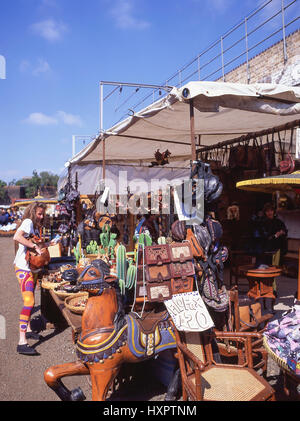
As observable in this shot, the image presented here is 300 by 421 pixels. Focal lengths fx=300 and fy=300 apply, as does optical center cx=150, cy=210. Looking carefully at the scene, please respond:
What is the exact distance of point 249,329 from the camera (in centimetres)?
293

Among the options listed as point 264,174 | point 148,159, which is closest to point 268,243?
point 264,174

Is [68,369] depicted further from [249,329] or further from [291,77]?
[291,77]

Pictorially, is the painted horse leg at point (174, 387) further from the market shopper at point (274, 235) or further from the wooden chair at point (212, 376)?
the market shopper at point (274, 235)

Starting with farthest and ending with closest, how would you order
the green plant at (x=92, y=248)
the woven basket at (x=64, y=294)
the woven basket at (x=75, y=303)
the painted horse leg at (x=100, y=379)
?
the green plant at (x=92, y=248) → the woven basket at (x=64, y=294) → the woven basket at (x=75, y=303) → the painted horse leg at (x=100, y=379)

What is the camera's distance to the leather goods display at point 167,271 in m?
2.43

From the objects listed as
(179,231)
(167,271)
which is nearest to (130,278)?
(167,271)

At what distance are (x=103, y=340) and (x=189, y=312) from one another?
2.20 ft

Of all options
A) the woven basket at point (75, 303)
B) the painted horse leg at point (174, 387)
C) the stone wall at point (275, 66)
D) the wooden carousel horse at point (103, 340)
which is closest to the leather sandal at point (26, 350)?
the woven basket at point (75, 303)

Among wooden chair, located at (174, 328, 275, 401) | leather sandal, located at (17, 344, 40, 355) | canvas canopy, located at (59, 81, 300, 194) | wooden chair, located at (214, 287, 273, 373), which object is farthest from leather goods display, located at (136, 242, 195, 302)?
leather sandal, located at (17, 344, 40, 355)

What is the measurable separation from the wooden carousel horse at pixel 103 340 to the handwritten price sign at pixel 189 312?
0.78ft

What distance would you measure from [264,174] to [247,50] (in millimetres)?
6172

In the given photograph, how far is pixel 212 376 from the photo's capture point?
7.32 feet

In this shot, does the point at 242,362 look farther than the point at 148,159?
No

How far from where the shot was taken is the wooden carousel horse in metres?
2.11
